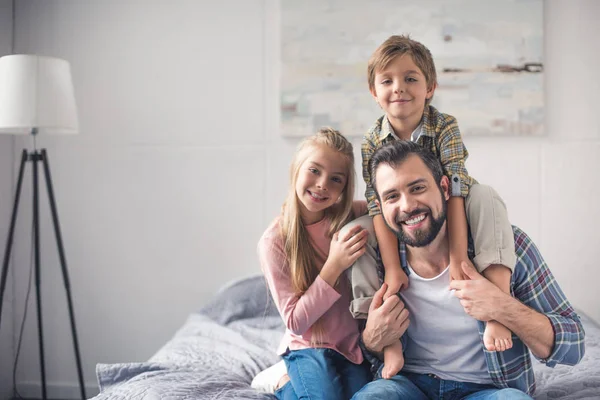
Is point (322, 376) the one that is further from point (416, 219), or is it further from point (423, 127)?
point (423, 127)

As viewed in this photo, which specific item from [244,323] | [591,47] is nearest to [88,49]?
[244,323]

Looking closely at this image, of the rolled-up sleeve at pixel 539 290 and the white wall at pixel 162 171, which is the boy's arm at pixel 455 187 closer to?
the rolled-up sleeve at pixel 539 290

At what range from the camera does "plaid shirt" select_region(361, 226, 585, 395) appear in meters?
1.51

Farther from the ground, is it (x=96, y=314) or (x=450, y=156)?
(x=450, y=156)

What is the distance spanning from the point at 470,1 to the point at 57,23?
88.6 inches

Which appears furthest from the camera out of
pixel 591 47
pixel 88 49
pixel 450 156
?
pixel 88 49

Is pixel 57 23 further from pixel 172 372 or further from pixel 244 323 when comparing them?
pixel 172 372

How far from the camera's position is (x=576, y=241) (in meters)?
2.98

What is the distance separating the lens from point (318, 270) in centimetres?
179

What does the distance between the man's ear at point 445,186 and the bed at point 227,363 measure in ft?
2.26

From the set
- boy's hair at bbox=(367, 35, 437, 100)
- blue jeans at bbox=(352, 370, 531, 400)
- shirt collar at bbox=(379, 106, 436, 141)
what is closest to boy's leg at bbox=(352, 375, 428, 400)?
blue jeans at bbox=(352, 370, 531, 400)

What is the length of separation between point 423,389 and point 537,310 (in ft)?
1.20

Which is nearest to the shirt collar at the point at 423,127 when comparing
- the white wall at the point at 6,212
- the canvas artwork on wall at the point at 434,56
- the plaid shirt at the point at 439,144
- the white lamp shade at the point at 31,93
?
the plaid shirt at the point at 439,144

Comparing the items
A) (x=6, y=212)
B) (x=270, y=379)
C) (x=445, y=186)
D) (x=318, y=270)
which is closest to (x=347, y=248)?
(x=318, y=270)
